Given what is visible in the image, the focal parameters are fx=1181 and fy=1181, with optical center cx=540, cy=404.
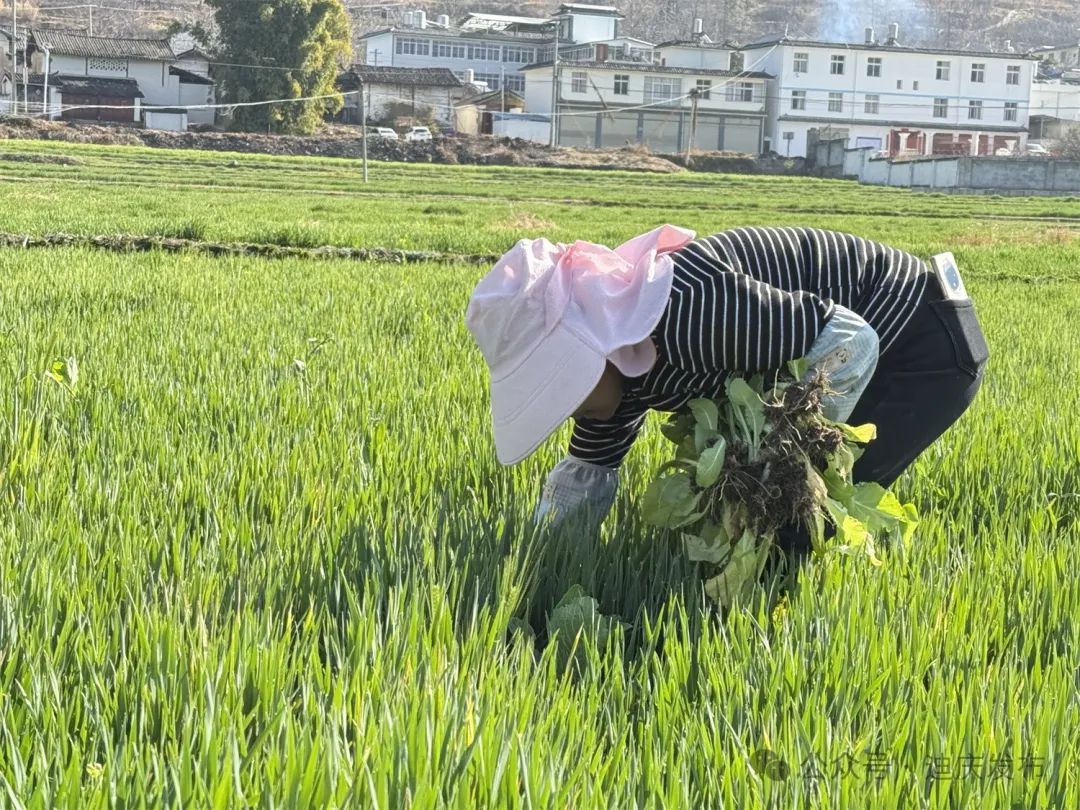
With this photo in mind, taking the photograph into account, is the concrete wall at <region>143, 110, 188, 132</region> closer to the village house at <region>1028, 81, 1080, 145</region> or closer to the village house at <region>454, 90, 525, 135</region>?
the village house at <region>454, 90, 525, 135</region>

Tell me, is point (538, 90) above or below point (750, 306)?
above

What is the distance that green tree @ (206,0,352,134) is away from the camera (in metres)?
39.5


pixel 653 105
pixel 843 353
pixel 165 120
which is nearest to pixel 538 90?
pixel 653 105

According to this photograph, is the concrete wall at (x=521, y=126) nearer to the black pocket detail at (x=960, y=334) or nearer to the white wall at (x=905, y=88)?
the white wall at (x=905, y=88)

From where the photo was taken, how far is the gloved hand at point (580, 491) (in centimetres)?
204

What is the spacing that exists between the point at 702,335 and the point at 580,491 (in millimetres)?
462

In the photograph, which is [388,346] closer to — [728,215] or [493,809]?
[493,809]

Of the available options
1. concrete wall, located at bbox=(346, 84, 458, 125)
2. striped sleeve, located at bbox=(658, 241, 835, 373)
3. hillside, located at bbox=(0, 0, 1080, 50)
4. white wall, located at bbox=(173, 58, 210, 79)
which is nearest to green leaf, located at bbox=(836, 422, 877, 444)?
striped sleeve, located at bbox=(658, 241, 835, 373)

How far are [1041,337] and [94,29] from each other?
80502 millimetres

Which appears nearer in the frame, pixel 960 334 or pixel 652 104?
pixel 960 334

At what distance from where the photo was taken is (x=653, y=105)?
48.4 m

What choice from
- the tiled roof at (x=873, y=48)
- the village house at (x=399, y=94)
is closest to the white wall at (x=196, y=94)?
the village house at (x=399, y=94)

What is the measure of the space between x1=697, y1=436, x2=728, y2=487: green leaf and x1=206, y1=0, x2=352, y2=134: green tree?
39787 mm

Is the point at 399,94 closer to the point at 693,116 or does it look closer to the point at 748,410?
the point at 693,116
